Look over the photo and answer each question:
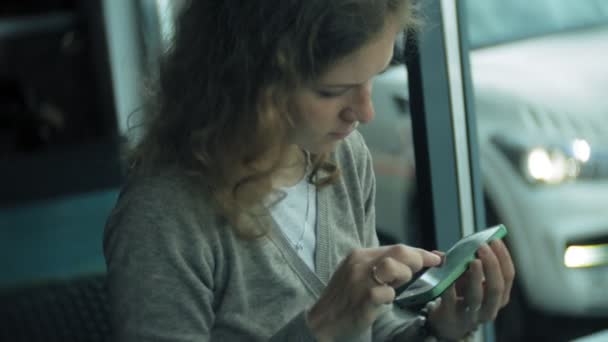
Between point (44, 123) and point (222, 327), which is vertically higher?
point (222, 327)

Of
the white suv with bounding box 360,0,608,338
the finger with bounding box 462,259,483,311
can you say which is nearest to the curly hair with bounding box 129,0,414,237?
the finger with bounding box 462,259,483,311

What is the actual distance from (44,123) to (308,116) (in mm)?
3921

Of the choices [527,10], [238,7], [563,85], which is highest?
[238,7]

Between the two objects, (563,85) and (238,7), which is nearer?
(238,7)

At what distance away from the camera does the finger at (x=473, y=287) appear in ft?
3.79

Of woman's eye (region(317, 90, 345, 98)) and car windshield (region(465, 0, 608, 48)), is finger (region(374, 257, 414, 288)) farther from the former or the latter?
car windshield (region(465, 0, 608, 48))

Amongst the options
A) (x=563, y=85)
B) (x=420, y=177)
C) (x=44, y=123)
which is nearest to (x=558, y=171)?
(x=563, y=85)

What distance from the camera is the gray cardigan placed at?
1082mm

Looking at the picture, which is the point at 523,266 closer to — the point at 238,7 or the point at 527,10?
the point at 527,10

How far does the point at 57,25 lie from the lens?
4883 mm

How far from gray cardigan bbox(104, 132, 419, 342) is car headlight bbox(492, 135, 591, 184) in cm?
134

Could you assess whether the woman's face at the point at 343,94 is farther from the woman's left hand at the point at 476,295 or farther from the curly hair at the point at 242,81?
the woman's left hand at the point at 476,295

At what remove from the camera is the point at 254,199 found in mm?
1156

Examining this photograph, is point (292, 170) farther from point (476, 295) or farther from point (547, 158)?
point (547, 158)
